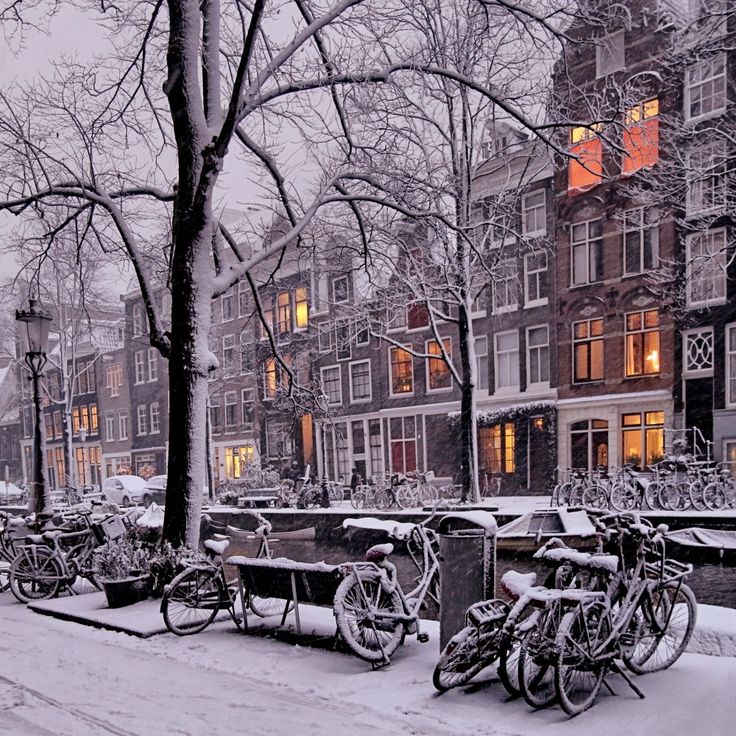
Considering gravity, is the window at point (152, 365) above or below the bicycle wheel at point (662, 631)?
above

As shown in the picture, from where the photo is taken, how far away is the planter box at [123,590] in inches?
323

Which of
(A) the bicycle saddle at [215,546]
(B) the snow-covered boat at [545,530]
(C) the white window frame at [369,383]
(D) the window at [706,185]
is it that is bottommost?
(B) the snow-covered boat at [545,530]

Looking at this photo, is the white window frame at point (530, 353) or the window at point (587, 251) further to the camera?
the white window frame at point (530, 353)

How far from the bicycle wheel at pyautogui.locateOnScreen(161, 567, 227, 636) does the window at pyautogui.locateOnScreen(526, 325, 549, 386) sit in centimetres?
1986

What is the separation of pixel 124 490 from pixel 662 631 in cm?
2924

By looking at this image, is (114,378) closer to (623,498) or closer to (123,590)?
(623,498)

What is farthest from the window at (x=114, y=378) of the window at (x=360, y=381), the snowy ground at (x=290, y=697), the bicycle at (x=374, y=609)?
the bicycle at (x=374, y=609)

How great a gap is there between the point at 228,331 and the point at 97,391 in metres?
14.9

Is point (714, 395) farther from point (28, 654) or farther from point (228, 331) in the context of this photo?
point (228, 331)

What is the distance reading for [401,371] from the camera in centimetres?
3052

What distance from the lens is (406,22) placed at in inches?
403

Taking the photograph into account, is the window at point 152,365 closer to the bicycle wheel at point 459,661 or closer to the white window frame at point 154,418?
the white window frame at point 154,418

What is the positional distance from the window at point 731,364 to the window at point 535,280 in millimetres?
6408

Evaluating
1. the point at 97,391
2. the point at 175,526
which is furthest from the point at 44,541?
the point at 97,391
